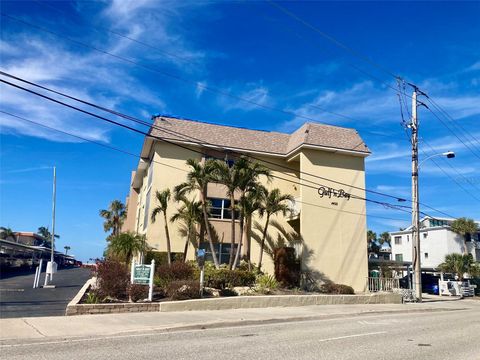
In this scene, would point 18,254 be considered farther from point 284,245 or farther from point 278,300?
point 278,300

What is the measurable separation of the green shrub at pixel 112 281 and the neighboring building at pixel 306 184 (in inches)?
412

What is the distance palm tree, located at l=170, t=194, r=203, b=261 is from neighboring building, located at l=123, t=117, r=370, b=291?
2.44ft

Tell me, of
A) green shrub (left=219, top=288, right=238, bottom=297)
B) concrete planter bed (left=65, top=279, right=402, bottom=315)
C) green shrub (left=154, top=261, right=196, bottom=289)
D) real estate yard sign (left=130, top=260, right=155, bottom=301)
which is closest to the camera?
concrete planter bed (left=65, top=279, right=402, bottom=315)

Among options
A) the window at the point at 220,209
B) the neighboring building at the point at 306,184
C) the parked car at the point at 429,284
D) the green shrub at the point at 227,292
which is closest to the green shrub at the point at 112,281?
the green shrub at the point at 227,292

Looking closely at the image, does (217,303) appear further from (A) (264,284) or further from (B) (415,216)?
(B) (415,216)

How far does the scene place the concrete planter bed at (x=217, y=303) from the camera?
589 inches

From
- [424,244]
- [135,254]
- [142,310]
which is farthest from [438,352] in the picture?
[424,244]

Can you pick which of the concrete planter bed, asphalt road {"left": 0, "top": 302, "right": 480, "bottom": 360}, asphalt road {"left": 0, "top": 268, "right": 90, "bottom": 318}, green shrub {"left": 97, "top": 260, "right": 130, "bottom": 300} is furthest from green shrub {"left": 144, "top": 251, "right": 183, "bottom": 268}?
A: asphalt road {"left": 0, "top": 302, "right": 480, "bottom": 360}

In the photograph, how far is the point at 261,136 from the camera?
32375 mm

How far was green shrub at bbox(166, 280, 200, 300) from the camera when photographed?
17844 millimetres

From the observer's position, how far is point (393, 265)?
37.9 meters

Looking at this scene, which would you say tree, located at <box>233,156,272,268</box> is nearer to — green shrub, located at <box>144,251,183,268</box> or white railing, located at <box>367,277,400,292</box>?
green shrub, located at <box>144,251,183,268</box>

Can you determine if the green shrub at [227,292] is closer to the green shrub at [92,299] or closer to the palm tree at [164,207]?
the green shrub at [92,299]

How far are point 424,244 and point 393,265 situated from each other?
65.7 ft
